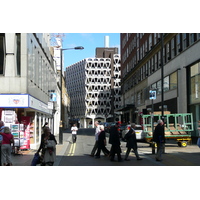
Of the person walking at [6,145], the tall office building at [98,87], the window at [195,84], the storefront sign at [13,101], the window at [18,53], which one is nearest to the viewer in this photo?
the person walking at [6,145]

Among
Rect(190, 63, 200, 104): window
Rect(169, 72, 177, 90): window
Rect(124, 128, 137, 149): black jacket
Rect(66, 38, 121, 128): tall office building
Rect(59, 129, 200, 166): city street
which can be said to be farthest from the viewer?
Rect(66, 38, 121, 128): tall office building

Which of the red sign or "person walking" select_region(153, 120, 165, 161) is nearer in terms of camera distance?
"person walking" select_region(153, 120, 165, 161)

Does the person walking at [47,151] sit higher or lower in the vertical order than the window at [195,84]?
lower

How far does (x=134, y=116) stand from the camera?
6419 cm

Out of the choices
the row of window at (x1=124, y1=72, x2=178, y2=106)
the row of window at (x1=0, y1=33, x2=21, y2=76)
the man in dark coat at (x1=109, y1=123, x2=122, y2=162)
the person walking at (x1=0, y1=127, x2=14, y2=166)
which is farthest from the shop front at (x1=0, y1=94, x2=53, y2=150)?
the row of window at (x1=124, y1=72, x2=178, y2=106)

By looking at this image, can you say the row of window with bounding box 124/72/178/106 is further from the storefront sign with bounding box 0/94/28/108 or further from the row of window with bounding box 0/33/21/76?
the storefront sign with bounding box 0/94/28/108

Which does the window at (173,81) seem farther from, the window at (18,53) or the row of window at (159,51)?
the window at (18,53)

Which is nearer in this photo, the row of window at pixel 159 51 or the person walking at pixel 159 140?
the person walking at pixel 159 140

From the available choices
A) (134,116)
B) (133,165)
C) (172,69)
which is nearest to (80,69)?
(134,116)

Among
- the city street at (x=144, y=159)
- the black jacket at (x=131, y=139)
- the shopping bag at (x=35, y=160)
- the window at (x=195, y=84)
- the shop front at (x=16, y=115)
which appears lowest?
the city street at (x=144, y=159)

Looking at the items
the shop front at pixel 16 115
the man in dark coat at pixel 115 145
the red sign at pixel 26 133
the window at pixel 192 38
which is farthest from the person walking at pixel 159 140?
the window at pixel 192 38

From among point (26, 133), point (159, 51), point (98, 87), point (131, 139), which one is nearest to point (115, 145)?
point (131, 139)
